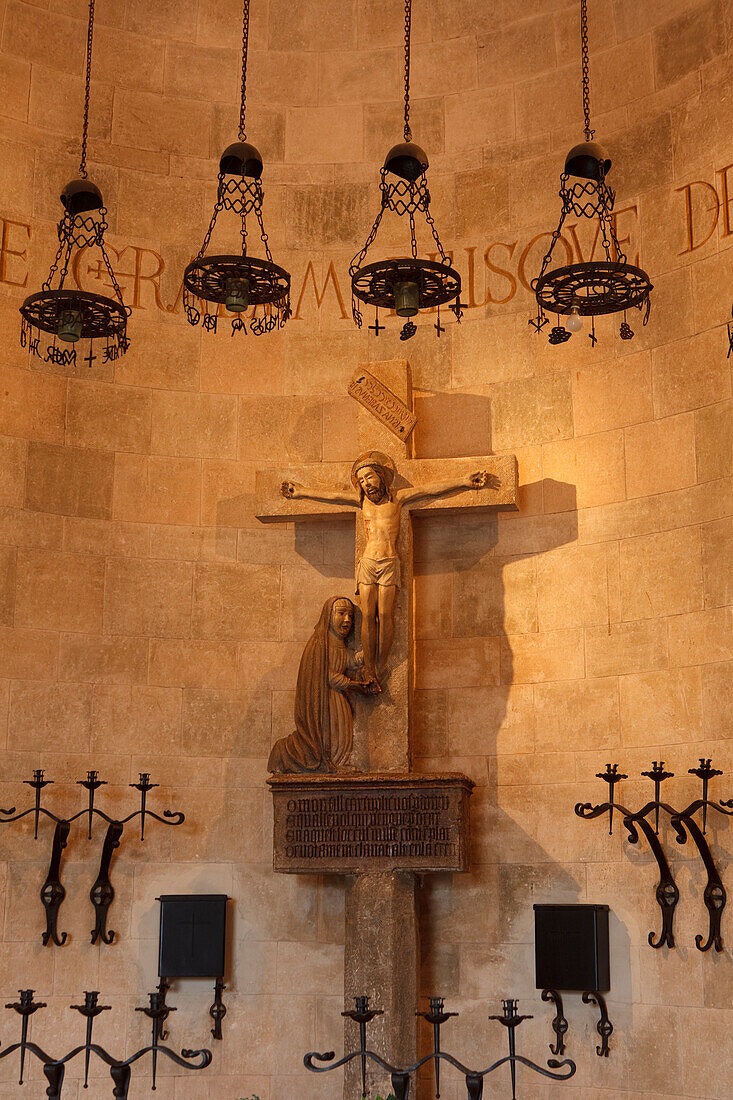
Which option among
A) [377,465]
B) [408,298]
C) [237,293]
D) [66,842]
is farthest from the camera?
A: [377,465]

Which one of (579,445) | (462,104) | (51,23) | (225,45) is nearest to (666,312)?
(579,445)

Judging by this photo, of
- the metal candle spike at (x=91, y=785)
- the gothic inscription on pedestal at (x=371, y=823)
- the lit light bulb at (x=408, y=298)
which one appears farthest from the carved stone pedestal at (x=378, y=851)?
the lit light bulb at (x=408, y=298)

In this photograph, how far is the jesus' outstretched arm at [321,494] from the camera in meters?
9.56

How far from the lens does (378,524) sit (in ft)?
30.9

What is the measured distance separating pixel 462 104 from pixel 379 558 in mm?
3821

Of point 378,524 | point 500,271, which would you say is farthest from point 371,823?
point 500,271

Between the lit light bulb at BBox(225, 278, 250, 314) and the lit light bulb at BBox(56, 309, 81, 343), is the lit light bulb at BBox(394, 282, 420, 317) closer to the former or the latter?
the lit light bulb at BBox(225, 278, 250, 314)

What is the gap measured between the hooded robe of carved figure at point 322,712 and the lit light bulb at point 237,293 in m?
2.34

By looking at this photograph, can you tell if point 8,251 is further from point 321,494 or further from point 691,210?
point 691,210

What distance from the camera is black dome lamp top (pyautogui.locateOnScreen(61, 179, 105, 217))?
8203mm

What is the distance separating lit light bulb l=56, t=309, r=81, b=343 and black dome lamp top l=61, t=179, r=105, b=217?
66cm

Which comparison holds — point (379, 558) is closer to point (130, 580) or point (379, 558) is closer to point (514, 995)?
point (130, 580)

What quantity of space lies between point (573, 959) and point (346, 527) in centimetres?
341

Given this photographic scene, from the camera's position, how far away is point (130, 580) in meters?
9.80
